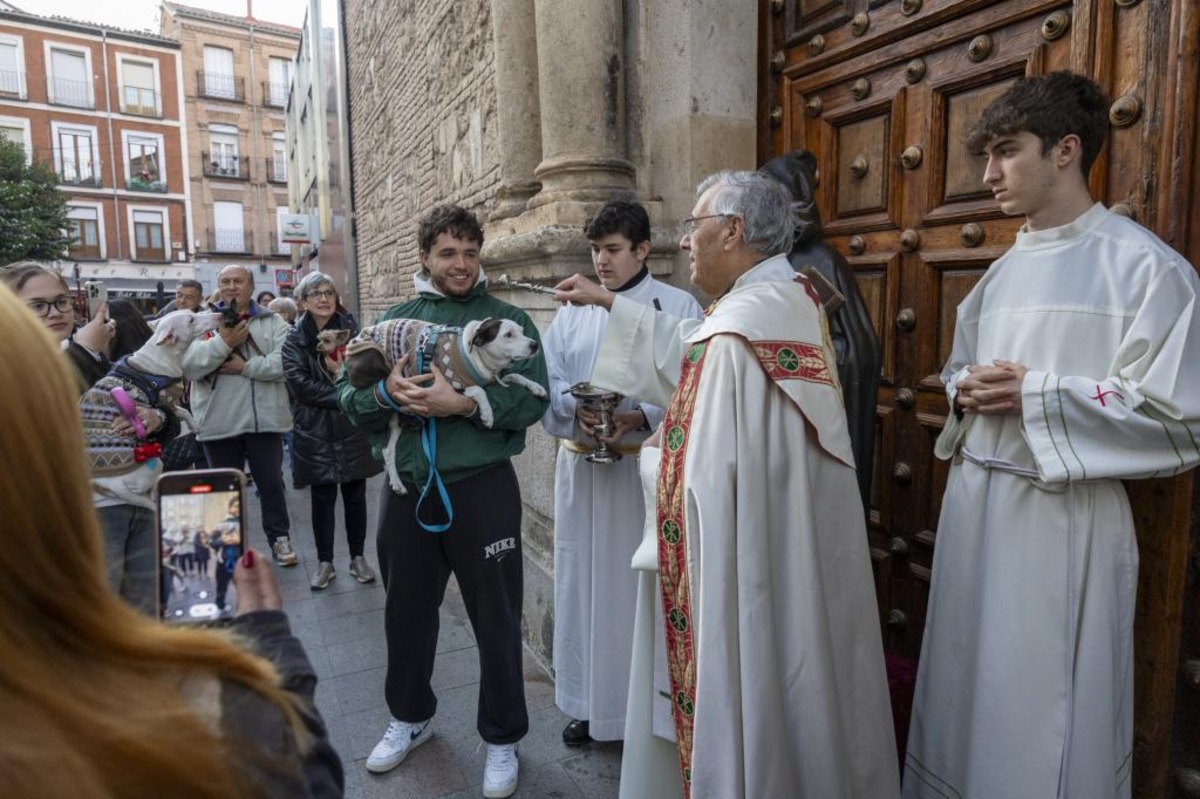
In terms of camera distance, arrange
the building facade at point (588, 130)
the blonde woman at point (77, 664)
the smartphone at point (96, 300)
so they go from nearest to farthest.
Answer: the blonde woman at point (77, 664) < the smartphone at point (96, 300) < the building facade at point (588, 130)

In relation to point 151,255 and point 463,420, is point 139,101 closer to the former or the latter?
point 151,255

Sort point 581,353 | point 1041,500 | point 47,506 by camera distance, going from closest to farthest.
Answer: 1. point 47,506
2. point 1041,500
3. point 581,353

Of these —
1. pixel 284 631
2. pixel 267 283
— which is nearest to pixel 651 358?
pixel 284 631

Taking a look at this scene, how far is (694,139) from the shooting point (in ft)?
11.2

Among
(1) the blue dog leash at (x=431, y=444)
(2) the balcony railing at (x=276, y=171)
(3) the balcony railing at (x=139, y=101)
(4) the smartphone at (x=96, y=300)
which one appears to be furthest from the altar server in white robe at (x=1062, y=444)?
(3) the balcony railing at (x=139, y=101)

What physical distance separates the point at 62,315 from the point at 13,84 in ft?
126

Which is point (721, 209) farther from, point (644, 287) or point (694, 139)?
point (694, 139)

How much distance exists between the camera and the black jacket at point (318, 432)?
14.9 ft

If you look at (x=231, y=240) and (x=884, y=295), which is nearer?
(x=884, y=295)

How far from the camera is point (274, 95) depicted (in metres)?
37.3

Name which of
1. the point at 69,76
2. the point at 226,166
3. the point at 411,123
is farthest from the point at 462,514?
the point at 69,76

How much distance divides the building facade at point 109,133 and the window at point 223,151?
1.32 meters

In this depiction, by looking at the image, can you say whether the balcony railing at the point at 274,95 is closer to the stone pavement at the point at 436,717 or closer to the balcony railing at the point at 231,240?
the balcony railing at the point at 231,240

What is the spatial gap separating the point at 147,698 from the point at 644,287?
8.02ft
